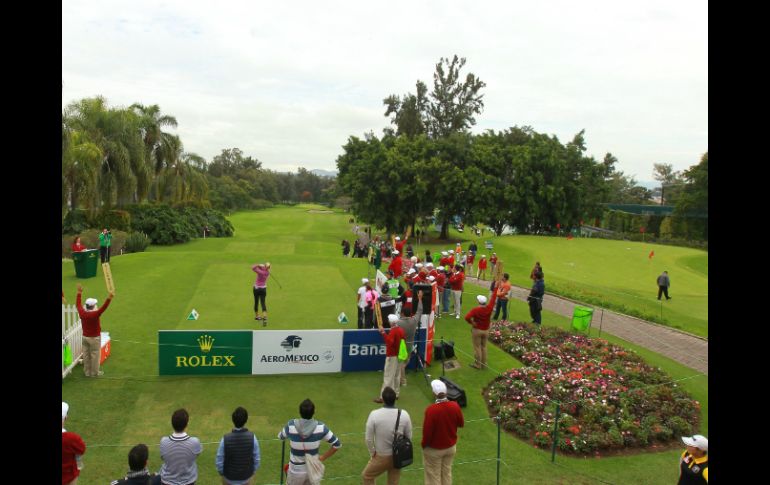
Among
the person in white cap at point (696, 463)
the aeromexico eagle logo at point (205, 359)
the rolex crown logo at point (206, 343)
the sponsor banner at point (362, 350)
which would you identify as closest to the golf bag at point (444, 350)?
the sponsor banner at point (362, 350)

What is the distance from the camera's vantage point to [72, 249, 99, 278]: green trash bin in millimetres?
21344

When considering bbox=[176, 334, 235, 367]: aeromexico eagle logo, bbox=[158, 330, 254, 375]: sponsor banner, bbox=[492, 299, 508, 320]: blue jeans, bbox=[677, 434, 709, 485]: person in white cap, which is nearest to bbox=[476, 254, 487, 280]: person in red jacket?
bbox=[492, 299, 508, 320]: blue jeans

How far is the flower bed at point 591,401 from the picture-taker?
10.2 m

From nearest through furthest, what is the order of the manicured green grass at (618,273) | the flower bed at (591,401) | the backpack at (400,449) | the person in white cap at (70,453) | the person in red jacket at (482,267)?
the person in white cap at (70,453), the backpack at (400,449), the flower bed at (591,401), the manicured green grass at (618,273), the person in red jacket at (482,267)

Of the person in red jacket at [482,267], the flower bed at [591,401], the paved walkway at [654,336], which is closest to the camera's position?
the flower bed at [591,401]

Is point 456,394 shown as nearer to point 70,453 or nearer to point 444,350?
point 444,350

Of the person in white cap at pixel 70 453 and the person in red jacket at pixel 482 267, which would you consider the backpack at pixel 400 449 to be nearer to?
the person in white cap at pixel 70 453

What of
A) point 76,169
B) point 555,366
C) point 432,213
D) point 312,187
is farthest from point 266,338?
point 312,187

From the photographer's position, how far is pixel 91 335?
11289 mm

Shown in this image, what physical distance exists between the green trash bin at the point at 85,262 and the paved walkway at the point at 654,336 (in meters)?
18.5

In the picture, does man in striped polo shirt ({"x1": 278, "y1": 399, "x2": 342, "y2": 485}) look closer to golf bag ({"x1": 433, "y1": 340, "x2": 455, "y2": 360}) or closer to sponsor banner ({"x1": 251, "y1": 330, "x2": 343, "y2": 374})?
sponsor banner ({"x1": 251, "y1": 330, "x2": 343, "y2": 374})

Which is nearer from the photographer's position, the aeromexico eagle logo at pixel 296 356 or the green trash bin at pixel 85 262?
the aeromexico eagle logo at pixel 296 356

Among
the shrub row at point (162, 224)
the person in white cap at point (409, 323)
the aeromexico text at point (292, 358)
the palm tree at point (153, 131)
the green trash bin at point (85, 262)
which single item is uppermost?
the palm tree at point (153, 131)

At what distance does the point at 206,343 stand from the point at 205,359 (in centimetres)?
38
